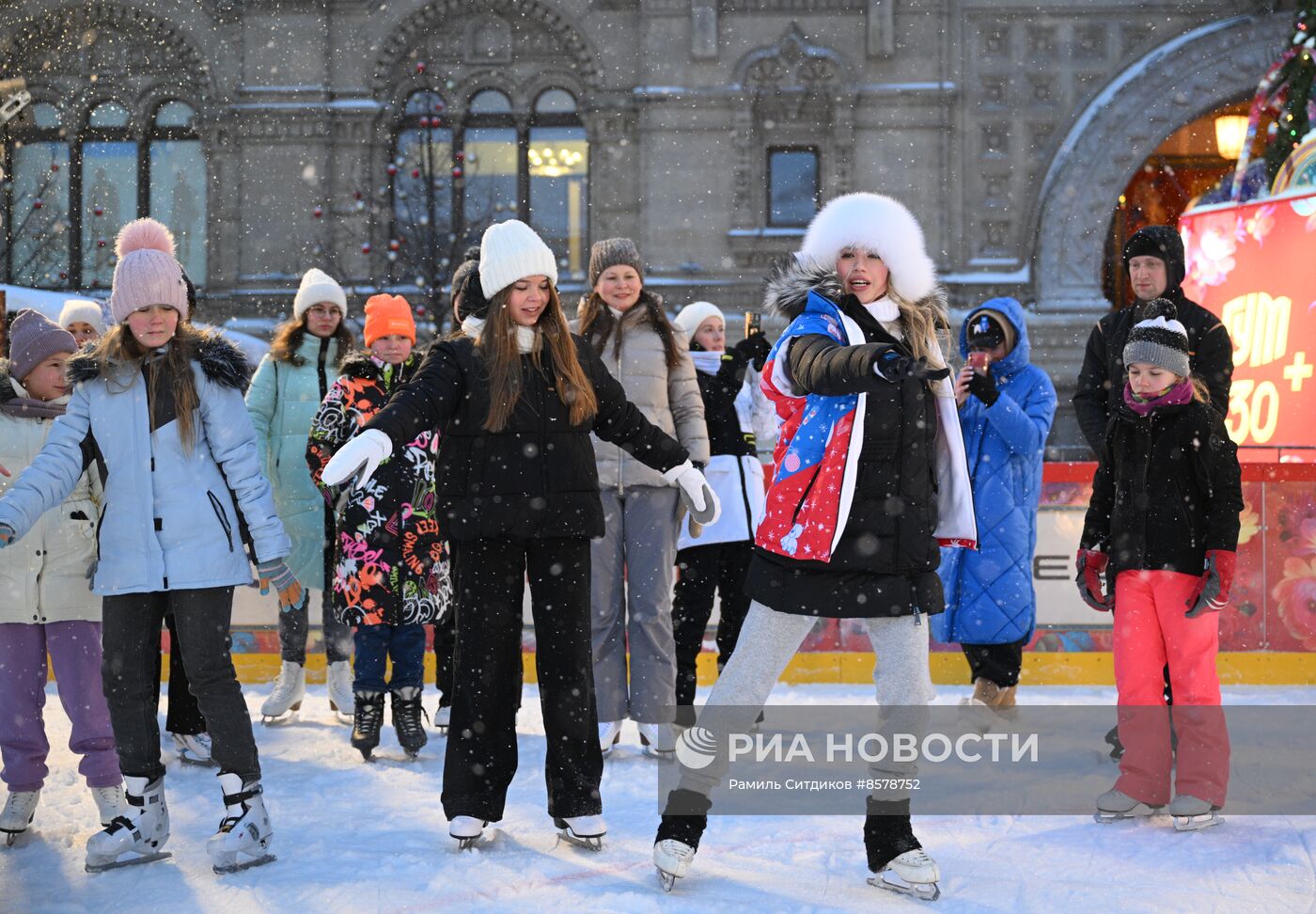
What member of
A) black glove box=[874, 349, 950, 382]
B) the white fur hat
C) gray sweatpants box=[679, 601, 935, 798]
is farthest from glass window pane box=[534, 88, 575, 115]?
black glove box=[874, 349, 950, 382]

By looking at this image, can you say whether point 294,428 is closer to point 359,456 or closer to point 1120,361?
point 359,456

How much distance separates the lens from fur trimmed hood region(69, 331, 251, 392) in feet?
12.0

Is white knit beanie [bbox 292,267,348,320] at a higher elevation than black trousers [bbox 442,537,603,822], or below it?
higher

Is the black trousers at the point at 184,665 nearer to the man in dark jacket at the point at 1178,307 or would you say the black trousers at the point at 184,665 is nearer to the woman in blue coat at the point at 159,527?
the woman in blue coat at the point at 159,527

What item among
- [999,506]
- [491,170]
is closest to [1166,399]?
[999,506]

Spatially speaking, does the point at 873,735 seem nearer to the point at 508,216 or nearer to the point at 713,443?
the point at 713,443

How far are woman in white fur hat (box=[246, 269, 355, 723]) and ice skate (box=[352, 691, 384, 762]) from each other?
0.65m

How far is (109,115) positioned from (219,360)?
51.1 ft

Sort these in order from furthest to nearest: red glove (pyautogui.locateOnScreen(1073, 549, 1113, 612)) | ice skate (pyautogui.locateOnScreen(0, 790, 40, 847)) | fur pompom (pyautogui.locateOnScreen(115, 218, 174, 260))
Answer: fur pompom (pyautogui.locateOnScreen(115, 218, 174, 260)) < red glove (pyautogui.locateOnScreen(1073, 549, 1113, 612)) < ice skate (pyautogui.locateOnScreen(0, 790, 40, 847))

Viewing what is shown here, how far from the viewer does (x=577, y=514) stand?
358 cm

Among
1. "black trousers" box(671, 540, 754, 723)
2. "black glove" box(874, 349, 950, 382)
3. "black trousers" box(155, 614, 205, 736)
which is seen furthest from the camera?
"black trousers" box(671, 540, 754, 723)

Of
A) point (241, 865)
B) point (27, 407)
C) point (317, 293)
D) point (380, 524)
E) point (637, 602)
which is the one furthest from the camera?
point (317, 293)

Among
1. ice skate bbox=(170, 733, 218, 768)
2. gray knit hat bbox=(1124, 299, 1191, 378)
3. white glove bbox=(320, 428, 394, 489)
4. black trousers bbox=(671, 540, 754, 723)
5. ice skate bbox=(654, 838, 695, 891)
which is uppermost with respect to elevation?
gray knit hat bbox=(1124, 299, 1191, 378)

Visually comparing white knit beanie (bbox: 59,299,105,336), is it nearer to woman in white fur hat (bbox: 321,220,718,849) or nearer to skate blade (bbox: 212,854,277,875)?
woman in white fur hat (bbox: 321,220,718,849)
